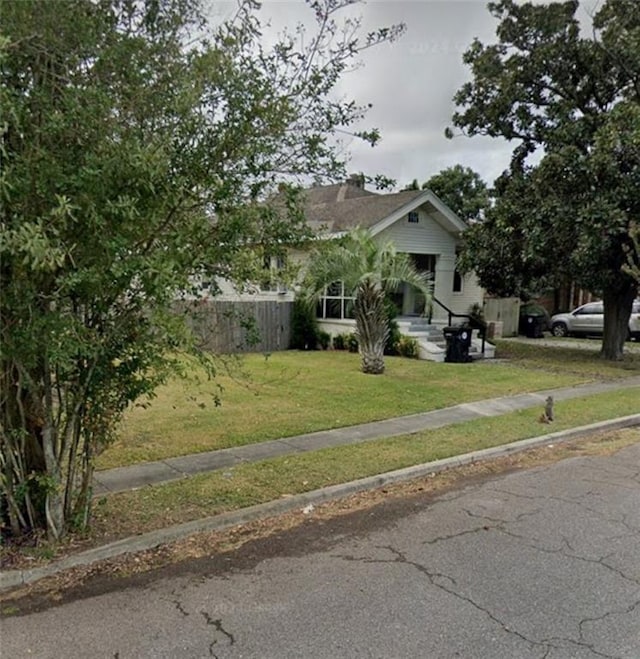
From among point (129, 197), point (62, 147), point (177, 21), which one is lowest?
point (129, 197)

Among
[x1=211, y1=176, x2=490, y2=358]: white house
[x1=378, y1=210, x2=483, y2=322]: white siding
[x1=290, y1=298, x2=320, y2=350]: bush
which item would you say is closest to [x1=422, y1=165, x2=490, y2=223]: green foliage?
[x1=211, y1=176, x2=490, y2=358]: white house

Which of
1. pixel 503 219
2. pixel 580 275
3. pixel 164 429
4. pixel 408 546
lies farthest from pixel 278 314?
pixel 408 546

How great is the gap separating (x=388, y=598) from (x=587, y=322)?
23.3 m

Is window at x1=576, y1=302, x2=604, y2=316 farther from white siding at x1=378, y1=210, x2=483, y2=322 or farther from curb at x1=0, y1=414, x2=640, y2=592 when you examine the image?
curb at x1=0, y1=414, x2=640, y2=592

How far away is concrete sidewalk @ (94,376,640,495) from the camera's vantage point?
5.81 metres

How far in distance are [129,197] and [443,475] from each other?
14.7 feet

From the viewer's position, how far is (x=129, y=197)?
3342 millimetres

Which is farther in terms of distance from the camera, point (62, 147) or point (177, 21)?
point (177, 21)

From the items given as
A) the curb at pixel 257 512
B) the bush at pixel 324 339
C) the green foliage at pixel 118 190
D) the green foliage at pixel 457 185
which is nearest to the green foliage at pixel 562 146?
the bush at pixel 324 339

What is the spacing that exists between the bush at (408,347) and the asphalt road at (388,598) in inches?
436

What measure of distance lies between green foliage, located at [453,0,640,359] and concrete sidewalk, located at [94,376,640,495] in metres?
4.88

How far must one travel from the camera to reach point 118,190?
3.35 m

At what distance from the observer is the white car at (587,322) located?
23.4 m

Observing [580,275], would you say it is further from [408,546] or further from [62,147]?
[62,147]
